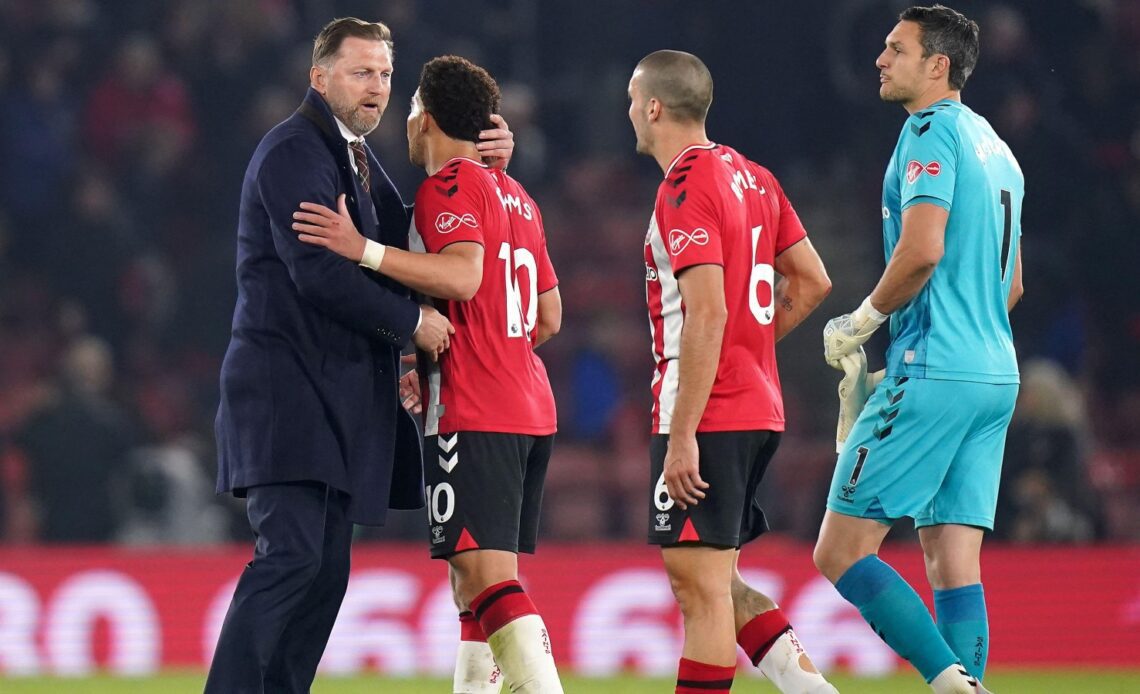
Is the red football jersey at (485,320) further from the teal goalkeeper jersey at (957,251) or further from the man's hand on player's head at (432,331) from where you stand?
the teal goalkeeper jersey at (957,251)

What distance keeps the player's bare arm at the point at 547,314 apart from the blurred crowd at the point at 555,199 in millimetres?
4997

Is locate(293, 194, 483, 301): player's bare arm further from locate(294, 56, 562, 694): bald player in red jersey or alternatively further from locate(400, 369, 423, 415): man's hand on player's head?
locate(400, 369, 423, 415): man's hand on player's head

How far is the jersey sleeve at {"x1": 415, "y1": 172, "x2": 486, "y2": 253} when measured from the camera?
490 cm

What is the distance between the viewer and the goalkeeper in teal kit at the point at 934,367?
4.95 meters

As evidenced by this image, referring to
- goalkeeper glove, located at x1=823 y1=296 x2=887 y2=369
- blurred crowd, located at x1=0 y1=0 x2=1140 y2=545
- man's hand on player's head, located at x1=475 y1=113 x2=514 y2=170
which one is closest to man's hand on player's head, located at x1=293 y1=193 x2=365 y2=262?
man's hand on player's head, located at x1=475 y1=113 x2=514 y2=170

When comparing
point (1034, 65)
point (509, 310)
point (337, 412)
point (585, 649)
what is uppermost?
point (1034, 65)

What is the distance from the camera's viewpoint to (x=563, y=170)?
477 inches

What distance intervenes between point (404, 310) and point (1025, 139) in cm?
790

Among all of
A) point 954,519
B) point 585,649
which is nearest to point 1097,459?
point 585,649

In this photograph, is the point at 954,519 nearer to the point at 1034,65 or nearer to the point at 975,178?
the point at 975,178

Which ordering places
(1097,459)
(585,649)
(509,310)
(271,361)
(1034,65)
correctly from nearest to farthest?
(271,361) → (509,310) → (585,649) → (1097,459) → (1034,65)

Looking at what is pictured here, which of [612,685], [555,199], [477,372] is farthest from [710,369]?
[555,199]

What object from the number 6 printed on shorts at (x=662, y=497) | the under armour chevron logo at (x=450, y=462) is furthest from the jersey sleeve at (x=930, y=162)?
the under armour chevron logo at (x=450, y=462)

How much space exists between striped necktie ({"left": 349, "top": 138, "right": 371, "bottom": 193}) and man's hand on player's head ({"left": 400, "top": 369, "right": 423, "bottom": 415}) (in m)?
0.74
